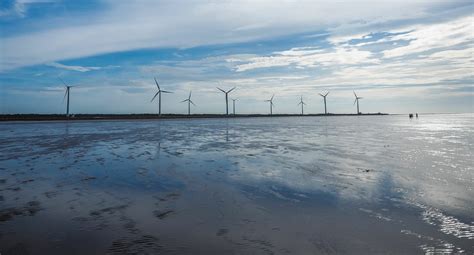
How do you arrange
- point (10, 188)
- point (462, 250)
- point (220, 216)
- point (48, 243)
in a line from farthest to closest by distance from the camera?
point (10, 188)
point (220, 216)
point (48, 243)
point (462, 250)

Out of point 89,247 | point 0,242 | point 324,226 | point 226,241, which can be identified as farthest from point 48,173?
point 324,226

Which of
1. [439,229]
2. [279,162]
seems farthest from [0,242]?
[279,162]

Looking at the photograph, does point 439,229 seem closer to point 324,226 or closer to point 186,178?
point 324,226

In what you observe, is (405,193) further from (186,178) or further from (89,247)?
(89,247)

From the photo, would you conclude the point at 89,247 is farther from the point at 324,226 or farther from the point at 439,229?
the point at 439,229

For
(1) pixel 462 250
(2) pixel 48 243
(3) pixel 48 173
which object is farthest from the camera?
(3) pixel 48 173

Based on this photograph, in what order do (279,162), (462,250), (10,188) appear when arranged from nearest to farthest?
(462,250) → (10,188) → (279,162)

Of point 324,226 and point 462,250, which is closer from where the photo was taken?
point 462,250

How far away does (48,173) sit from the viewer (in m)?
12.5

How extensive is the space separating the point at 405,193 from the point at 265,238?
18.3 ft

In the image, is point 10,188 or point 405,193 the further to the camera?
point 10,188

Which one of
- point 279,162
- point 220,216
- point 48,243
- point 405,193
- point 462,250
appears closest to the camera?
point 462,250

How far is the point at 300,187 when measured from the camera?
32.9 ft

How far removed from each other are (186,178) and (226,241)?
6.16 meters
